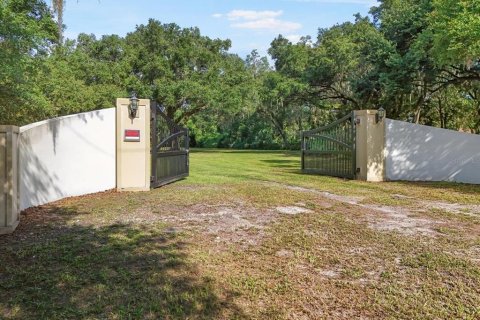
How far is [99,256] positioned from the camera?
3627 millimetres

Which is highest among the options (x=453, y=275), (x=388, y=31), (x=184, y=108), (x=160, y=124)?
(x=388, y=31)

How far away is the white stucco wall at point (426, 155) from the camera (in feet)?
33.5

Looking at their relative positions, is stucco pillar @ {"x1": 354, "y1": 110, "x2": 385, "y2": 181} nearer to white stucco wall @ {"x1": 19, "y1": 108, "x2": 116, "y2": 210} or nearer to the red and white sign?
the red and white sign

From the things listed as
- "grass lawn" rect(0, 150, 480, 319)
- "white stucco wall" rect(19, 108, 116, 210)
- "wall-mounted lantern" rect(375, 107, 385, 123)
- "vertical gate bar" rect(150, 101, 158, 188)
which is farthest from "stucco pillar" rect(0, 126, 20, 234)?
"wall-mounted lantern" rect(375, 107, 385, 123)

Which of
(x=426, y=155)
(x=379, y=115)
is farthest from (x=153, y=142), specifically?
(x=426, y=155)

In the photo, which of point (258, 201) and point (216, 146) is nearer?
point (258, 201)

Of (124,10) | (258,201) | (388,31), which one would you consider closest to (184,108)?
(388,31)

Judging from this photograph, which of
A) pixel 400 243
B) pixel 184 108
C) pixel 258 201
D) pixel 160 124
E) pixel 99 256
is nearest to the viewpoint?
pixel 99 256

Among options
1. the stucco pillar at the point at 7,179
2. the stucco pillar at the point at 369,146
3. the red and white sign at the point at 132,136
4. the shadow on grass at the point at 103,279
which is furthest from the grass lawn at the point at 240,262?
the stucco pillar at the point at 369,146

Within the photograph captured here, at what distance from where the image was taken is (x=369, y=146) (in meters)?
10.1

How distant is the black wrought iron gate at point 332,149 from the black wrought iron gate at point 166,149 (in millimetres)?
3981

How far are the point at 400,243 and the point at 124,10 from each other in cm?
875

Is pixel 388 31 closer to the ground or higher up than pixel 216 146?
higher up

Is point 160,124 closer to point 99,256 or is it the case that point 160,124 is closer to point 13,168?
point 13,168
